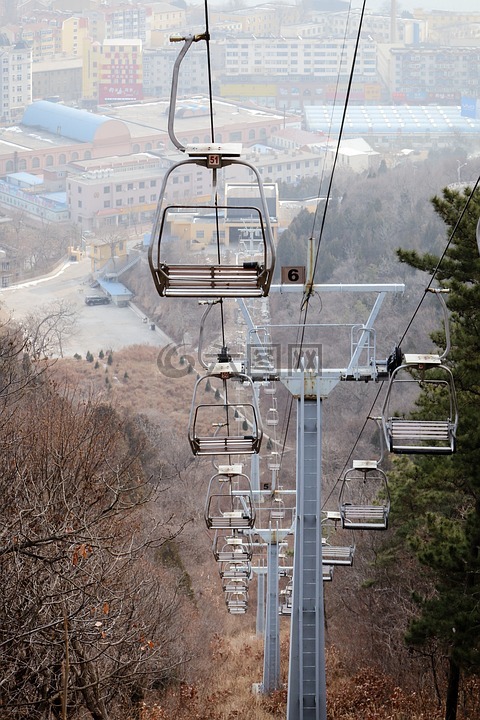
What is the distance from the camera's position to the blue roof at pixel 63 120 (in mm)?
90500

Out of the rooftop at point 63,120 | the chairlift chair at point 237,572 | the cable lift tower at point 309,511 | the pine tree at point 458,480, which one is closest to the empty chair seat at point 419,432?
the cable lift tower at point 309,511

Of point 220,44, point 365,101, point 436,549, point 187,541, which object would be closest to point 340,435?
point 187,541

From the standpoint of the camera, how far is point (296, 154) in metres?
78.9

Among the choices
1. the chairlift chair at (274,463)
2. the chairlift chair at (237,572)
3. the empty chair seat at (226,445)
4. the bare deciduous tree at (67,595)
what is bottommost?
the chairlift chair at (237,572)

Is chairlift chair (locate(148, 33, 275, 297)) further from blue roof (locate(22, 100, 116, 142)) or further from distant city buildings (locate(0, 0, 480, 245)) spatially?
blue roof (locate(22, 100, 116, 142))

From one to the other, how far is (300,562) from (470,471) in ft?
9.43

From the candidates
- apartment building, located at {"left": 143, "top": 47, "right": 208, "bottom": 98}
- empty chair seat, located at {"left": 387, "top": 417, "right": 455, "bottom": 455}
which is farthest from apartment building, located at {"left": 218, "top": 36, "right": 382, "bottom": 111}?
empty chair seat, located at {"left": 387, "top": 417, "right": 455, "bottom": 455}

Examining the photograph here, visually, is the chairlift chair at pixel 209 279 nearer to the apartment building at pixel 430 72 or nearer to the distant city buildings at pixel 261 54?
the apartment building at pixel 430 72

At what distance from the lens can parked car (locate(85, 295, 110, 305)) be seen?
6486 centimetres

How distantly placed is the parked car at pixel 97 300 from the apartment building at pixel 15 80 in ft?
119

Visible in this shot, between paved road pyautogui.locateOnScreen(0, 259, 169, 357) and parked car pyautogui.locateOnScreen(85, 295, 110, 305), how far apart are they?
324 millimetres

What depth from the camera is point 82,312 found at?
62.5 metres

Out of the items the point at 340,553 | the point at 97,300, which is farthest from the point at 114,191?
the point at 340,553

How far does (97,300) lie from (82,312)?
108 inches
